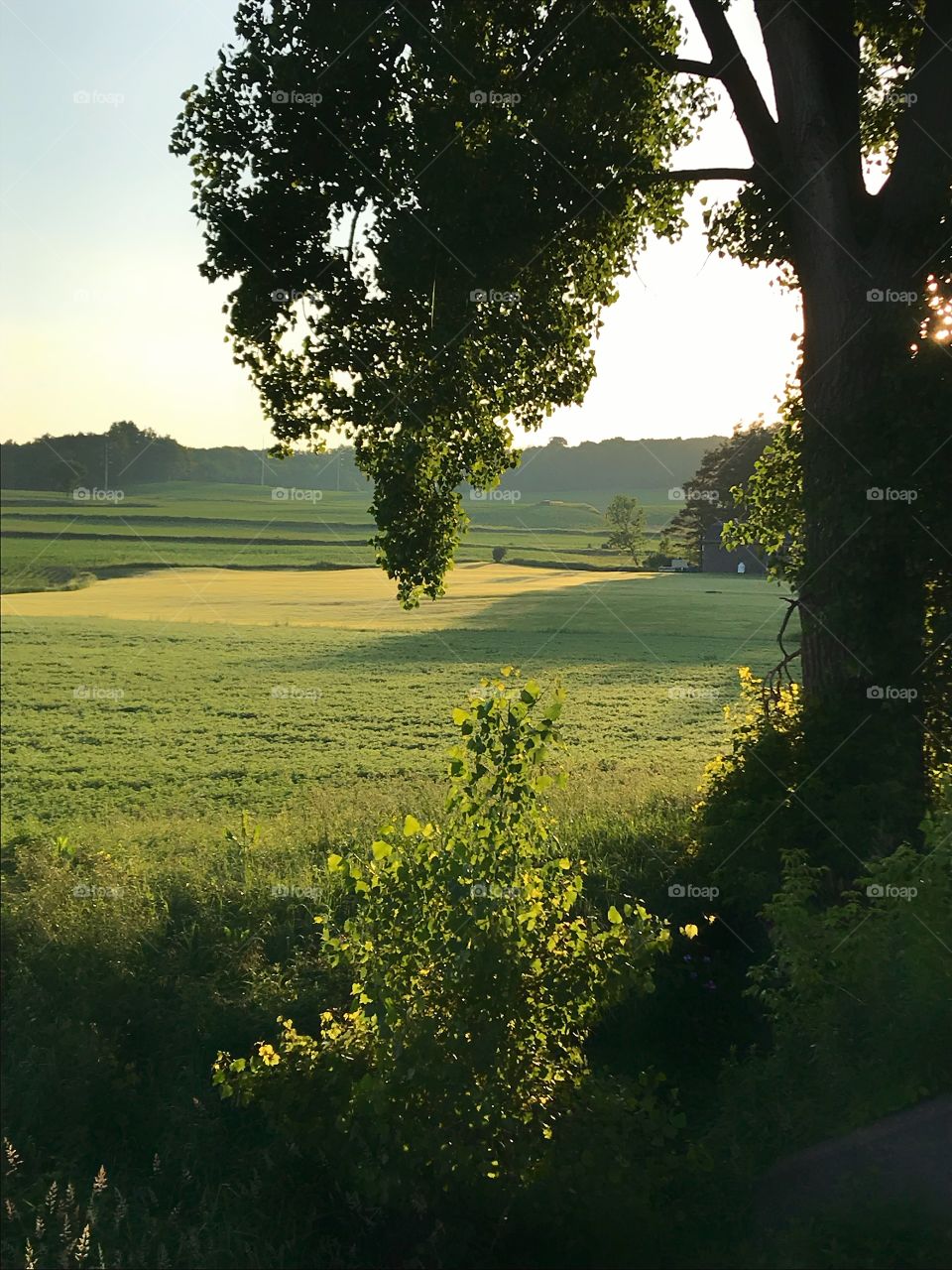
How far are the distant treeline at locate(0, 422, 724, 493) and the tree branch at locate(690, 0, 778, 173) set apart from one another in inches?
3624

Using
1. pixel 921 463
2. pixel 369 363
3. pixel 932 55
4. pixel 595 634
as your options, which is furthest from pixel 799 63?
pixel 595 634

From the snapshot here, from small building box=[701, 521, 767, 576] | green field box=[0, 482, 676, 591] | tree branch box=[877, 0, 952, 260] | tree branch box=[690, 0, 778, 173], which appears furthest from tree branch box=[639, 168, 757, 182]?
small building box=[701, 521, 767, 576]

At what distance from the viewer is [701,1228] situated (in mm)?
6387

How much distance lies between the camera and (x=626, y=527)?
8969 cm

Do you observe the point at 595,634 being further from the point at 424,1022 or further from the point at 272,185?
the point at 424,1022

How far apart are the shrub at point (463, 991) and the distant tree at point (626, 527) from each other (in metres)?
81.6

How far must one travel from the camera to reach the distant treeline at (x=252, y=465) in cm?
9962

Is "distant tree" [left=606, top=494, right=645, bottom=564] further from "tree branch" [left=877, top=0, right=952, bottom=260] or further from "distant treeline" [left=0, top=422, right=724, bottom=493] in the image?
"tree branch" [left=877, top=0, right=952, bottom=260]

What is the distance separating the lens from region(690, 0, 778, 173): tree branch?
1134 centimetres

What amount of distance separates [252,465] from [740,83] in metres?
129

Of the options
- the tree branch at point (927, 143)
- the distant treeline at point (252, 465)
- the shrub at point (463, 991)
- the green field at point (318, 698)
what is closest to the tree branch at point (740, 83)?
the tree branch at point (927, 143)

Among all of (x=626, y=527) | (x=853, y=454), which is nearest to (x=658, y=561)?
(x=626, y=527)

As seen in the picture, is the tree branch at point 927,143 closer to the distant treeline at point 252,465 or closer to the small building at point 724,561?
the small building at point 724,561

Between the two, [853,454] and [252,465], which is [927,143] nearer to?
[853,454]
